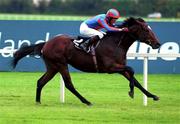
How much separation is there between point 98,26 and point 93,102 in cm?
156

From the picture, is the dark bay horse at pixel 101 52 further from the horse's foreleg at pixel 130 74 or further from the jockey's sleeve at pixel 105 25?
the jockey's sleeve at pixel 105 25

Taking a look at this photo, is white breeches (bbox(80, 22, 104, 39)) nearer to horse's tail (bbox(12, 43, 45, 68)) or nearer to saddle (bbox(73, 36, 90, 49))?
saddle (bbox(73, 36, 90, 49))

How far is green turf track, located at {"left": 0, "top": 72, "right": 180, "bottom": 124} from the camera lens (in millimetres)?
11422

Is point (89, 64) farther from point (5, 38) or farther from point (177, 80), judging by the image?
point (5, 38)

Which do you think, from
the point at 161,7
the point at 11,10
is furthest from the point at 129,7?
the point at 11,10

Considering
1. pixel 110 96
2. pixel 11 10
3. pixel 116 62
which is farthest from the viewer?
pixel 11 10

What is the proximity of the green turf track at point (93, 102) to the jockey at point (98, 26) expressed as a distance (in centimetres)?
126

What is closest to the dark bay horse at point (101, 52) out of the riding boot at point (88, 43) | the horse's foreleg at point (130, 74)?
the horse's foreleg at point (130, 74)

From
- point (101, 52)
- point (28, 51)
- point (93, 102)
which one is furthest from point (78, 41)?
point (93, 102)

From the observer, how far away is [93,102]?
1442cm

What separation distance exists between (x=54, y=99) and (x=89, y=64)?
5.48 feet

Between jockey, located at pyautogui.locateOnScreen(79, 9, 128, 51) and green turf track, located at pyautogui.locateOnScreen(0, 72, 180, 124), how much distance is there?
126cm

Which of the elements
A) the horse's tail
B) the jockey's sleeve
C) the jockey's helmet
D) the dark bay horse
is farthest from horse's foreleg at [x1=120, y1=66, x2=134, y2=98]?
the horse's tail

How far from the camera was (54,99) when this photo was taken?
49.5ft
